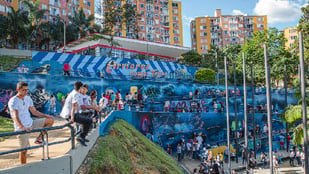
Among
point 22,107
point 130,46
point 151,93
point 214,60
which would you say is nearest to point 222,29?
point 214,60

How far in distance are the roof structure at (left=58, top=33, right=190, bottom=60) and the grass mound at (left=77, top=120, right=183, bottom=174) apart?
22.0m

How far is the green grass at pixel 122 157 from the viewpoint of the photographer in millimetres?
7727

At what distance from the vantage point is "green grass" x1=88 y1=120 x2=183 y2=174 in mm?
7727

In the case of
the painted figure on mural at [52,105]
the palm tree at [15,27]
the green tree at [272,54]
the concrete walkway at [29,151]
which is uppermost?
the palm tree at [15,27]

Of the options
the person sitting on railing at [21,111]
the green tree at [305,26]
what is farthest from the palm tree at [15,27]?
the person sitting on railing at [21,111]

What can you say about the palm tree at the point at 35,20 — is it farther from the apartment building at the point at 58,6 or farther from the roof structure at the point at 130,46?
the roof structure at the point at 130,46

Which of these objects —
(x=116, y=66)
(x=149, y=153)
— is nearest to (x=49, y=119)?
(x=149, y=153)

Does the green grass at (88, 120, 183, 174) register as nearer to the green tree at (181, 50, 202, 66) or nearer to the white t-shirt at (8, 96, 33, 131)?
the white t-shirt at (8, 96, 33, 131)

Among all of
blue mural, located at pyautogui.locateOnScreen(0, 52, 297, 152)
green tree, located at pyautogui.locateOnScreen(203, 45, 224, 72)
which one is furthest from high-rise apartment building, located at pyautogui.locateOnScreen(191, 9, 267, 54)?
blue mural, located at pyautogui.locateOnScreen(0, 52, 297, 152)

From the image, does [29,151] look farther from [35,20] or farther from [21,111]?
[35,20]

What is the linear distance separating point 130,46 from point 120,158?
29.2 meters

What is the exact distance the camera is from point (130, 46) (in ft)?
121

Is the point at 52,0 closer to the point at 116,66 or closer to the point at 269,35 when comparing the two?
the point at 116,66

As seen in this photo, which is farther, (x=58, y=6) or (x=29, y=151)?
(x=58, y=6)
